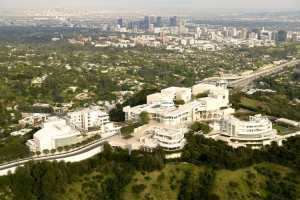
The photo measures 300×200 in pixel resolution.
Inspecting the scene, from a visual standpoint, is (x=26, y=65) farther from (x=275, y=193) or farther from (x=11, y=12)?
(x=11, y=12)

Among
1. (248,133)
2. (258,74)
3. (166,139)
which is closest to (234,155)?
(248,133)

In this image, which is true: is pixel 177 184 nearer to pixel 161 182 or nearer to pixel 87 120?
pixel 161 182

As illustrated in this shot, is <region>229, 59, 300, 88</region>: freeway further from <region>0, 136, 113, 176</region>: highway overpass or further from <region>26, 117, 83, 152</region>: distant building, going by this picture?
<region>0, 136, 113, 176</region>: highway overpass

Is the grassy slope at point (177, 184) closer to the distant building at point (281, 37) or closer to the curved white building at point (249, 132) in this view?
the curved white building at point (249, 132)

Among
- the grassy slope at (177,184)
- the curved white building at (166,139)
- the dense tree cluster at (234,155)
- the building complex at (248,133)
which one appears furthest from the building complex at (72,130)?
the building complex at (248,133)

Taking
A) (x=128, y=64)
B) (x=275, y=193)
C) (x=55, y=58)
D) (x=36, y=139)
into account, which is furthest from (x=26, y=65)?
(x=275, y=193)

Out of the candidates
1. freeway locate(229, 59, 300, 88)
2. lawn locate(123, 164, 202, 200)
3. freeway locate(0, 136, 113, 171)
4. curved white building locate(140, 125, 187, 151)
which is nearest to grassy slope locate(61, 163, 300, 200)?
lawn locate(123, 164, 202, 200)
